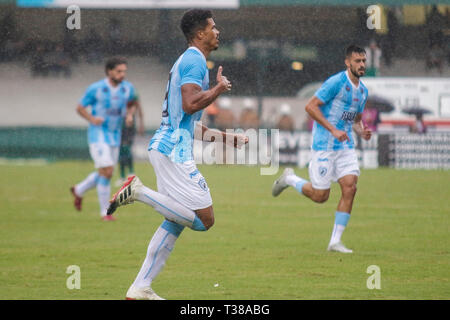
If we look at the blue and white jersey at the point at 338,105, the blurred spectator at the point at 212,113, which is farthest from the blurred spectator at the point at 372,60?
the blue and white jersey at the point at 338,105

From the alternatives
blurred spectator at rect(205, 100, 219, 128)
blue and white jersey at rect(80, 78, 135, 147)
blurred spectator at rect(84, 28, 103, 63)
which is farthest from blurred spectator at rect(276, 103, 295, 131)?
blue and white jersey at rect(80, 78, 135, 147)

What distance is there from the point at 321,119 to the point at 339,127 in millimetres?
438

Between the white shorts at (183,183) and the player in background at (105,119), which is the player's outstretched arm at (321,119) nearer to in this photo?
the white shorts at (183,183)

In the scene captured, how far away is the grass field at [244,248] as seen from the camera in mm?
8234

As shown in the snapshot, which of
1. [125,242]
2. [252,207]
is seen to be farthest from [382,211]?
[125,242]

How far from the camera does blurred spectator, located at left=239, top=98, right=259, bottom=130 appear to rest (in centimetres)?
2950

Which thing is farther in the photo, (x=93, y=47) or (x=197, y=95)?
(x=93, y=47)

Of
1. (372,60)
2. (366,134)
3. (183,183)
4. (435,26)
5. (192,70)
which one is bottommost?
(183,183)

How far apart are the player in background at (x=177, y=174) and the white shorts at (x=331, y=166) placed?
3943 mm

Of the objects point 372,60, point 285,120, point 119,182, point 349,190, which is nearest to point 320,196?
point 349,190

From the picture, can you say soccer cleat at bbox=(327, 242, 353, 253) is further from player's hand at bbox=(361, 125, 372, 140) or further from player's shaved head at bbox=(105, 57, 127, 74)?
player's shaved head at bbox=(105, 57, 127, 74)

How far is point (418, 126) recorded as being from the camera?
28234mm

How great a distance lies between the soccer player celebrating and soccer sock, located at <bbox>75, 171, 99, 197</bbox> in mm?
4550

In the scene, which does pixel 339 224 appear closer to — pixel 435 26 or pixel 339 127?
pixel 339 127
